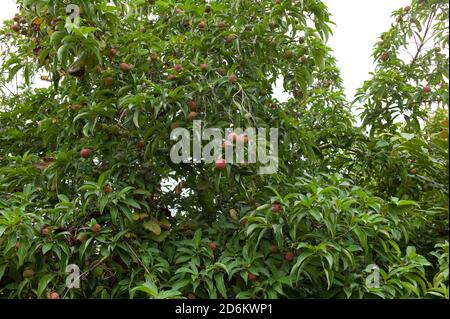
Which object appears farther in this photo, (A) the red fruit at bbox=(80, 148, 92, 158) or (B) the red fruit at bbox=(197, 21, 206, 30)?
(B) the red fruit at bbox=(197, 21, 206, 30)

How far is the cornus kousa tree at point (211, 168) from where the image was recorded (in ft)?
7.31

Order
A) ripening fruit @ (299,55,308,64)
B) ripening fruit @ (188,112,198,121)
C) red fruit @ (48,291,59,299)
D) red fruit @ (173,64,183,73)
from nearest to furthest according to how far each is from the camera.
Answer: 1. red fruit @ (48,291,59,299)
2. ripening fruit @ (188,112,198,121)
3. red fruit @ (173,64,183,73)
4. ripening fruit @ (299,55,308,64)


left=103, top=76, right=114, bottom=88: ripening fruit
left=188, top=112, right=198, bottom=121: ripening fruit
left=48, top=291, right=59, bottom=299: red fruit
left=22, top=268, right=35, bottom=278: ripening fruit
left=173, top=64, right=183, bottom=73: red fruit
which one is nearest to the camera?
left=48, top=291, right=59, bottom=299: red fruit

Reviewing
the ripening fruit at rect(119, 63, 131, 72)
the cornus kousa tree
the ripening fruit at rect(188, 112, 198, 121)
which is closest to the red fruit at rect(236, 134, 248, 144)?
the cornus kousa tree

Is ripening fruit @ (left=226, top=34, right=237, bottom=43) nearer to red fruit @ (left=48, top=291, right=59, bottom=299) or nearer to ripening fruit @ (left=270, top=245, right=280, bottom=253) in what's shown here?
ripening fruit @ (left=270, top=245, right=280, bottom=253)

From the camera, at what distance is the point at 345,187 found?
8.46ft

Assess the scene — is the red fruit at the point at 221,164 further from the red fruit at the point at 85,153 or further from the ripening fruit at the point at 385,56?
the ripening fruit at the point at 385,56

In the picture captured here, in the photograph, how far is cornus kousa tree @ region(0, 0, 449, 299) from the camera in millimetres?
2229

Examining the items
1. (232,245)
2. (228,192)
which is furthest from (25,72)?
(232,245)

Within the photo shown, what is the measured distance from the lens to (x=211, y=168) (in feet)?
8.36

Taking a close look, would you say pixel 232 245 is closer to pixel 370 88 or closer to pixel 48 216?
pixel 48 216

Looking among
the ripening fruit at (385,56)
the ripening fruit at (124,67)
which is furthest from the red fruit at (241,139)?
the ripening fruit at (385,56)

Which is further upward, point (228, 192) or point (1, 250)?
point (228, 192)
